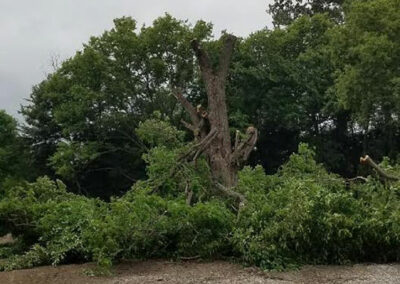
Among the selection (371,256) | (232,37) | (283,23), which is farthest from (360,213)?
(283,23)

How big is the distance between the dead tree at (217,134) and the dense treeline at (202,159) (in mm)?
276

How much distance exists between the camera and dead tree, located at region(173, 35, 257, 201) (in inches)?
404

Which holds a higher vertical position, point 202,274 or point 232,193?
point 232,193

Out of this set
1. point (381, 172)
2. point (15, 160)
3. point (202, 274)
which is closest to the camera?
point (202, 274)

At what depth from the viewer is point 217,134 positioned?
10492 millimetres

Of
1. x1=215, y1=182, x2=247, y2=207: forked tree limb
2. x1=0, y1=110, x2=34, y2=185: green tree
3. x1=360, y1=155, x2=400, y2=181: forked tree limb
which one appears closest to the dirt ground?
x1=215, y1=182, x2=247, y2=207: forked tree limb

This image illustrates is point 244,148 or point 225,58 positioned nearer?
point 244,148

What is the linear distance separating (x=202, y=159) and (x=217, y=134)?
20.4 inches

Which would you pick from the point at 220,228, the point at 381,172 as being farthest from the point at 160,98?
the point at 220,228

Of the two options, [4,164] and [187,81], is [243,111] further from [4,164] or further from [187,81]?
[4,164]

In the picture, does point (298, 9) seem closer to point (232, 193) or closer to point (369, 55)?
point (369, 55)

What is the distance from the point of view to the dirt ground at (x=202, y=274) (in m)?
7.10

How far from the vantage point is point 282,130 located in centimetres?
2706

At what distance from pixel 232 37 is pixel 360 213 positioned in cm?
468
